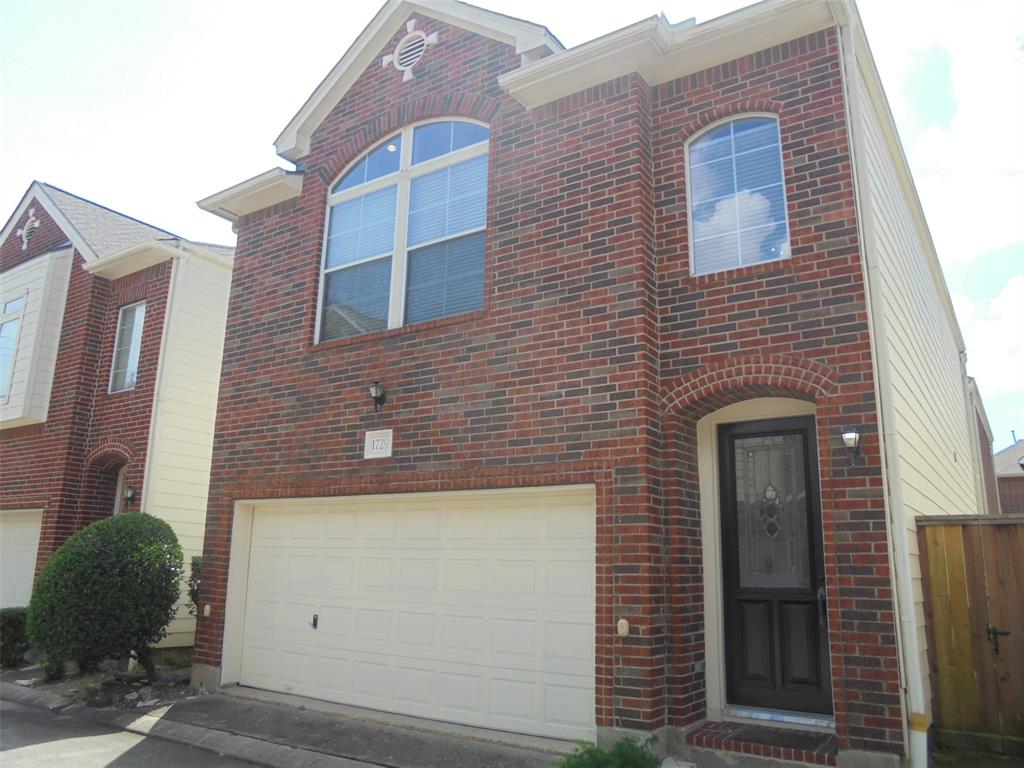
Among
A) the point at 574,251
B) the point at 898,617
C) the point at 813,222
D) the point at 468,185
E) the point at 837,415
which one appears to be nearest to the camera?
the point at 898,617

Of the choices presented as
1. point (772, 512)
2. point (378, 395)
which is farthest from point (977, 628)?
point (378, 395)

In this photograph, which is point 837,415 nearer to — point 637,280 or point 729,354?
point 729,354

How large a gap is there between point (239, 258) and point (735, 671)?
8160 mm

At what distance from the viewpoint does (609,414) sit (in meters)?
7.02

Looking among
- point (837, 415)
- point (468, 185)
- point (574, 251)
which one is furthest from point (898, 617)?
point (468, 185)

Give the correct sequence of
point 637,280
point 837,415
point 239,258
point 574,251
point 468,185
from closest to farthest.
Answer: point 837,415 → point 637,280 → point 574,251 → point 468,185 → point 239,258

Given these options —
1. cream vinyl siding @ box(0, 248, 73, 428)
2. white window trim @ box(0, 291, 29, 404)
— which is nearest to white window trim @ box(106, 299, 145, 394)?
cream vinyl siding @ box(0, 248, 73, 428)

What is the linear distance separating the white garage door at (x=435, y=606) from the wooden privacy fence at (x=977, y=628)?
9.68 ft

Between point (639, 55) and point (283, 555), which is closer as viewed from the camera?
point (639, 55)

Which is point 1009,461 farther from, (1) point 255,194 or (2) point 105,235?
(2) point 105,235

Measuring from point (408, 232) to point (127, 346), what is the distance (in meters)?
6.98

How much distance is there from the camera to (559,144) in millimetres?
8055

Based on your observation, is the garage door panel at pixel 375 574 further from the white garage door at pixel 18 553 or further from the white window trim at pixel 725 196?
the white garage door at pixel 18 553

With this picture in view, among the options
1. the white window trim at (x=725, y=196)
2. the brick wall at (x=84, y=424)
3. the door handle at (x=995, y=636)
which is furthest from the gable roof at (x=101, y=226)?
the door handle at (x=995, y=636)
